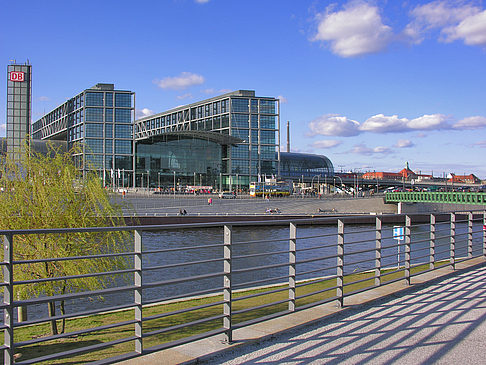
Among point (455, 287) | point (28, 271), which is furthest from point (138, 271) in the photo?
point (455, 287)

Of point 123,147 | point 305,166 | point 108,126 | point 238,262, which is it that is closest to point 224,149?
point 123,147

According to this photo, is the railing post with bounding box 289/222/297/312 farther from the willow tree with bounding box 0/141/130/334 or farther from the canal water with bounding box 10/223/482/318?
the willow tree with bounding box 0/141/130/334

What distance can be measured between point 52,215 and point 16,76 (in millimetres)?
111122

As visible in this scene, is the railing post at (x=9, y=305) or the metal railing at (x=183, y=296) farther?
the metal railing at (x=183, y=296)

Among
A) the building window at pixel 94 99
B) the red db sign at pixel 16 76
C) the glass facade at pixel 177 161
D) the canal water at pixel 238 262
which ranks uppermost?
the red db sign at pixel 16 76

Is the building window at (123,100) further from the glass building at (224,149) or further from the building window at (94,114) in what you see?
the glass building at (224,149)

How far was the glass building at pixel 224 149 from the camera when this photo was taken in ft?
400

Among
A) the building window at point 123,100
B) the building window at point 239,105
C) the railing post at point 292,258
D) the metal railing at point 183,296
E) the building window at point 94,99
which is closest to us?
the metal railing at point 183,296

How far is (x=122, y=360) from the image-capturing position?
4883 mm

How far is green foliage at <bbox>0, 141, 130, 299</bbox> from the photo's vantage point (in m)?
9.84

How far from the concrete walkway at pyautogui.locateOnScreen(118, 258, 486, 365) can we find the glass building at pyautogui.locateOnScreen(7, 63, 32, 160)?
11240 cm

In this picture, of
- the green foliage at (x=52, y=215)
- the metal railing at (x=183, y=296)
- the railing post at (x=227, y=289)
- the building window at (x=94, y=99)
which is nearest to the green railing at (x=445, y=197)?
the metal railing at (x=183, y=296)

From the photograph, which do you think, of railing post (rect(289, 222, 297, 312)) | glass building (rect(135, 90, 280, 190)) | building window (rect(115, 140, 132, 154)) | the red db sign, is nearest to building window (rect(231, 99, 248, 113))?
glass building (rect(135, 90, 280, 190))

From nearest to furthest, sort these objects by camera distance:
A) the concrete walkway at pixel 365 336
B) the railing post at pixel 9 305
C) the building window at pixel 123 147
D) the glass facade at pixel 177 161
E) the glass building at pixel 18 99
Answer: the railing post at pixel 9 305 < the concrete walkway at pixel 365 336 < the glass building at pixel 18 99 < the building window at pixel 123 147 < the glass facade at pixel 177 161
